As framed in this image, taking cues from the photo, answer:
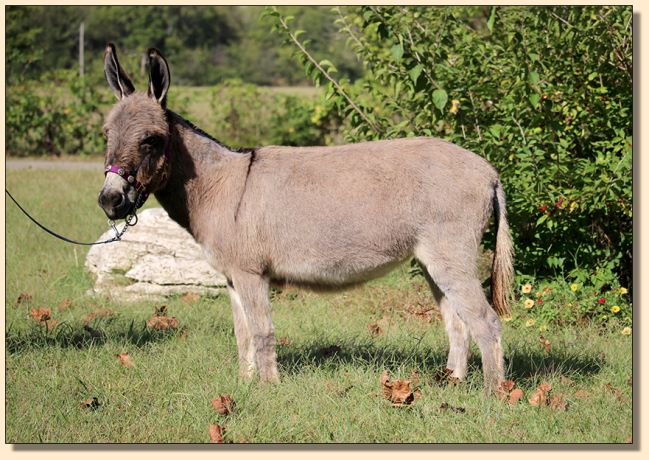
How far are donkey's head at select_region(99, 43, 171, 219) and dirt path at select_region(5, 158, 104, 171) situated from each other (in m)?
10.7

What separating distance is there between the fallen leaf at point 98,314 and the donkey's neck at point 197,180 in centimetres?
184

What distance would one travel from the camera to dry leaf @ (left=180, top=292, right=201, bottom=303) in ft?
24.6

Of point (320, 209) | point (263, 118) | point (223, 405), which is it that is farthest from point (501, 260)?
point (263, 118)

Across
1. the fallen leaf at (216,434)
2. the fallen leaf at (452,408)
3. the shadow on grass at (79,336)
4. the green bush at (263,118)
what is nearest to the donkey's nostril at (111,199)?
A: the fallen leaf at (216,434)

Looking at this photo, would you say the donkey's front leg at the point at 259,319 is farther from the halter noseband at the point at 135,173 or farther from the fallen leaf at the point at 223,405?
the halter noseband at the point at 135,173

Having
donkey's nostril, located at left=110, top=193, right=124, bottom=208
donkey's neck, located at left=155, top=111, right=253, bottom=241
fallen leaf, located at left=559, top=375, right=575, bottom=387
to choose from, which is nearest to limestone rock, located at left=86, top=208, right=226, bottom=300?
donkey's neck, located at left=155, top=111, right=253, bottom=241

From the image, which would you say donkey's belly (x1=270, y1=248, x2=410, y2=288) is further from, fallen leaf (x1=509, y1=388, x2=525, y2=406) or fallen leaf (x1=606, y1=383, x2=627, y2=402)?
fallen leaf (x1=606, y1=383, x2=627, y2=402)

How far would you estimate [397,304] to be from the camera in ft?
23.8

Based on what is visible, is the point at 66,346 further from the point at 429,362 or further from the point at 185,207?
the point at 429,362

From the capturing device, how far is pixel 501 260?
5.23m

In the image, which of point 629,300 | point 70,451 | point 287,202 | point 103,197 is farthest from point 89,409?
point 629,300

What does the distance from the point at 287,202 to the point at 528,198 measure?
84.8 inches

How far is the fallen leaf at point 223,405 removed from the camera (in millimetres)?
4652

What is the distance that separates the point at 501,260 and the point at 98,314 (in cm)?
344
